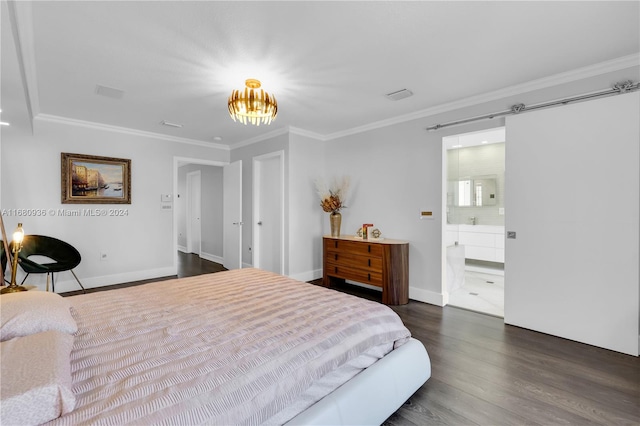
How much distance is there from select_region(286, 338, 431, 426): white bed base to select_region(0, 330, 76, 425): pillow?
79 cm

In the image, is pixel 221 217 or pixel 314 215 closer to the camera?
pixel 314 215

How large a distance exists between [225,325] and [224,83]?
235 cm

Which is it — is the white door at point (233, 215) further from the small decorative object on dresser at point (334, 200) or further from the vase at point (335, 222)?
the vase at point (335, 222)

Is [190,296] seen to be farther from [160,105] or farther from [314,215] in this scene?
[314,215]

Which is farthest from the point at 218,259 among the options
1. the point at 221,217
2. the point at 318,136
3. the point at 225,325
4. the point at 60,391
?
the point at 60,391

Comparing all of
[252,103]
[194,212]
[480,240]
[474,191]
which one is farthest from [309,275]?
[194,212]

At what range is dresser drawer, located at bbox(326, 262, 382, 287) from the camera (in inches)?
150

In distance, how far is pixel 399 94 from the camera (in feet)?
10.5

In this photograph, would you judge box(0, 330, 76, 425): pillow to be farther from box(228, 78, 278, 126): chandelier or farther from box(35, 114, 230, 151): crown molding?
box(35, 114, 230, 151): crown molding

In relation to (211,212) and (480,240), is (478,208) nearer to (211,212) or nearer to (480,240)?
(480,240)

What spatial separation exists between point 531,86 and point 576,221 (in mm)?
1391

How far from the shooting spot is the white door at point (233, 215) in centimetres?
515

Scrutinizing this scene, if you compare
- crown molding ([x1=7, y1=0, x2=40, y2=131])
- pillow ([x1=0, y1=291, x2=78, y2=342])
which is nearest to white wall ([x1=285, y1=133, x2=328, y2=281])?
crown molding ([x1=7, y1=0, x2=40, y2=131])

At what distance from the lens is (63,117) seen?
3992 mm
